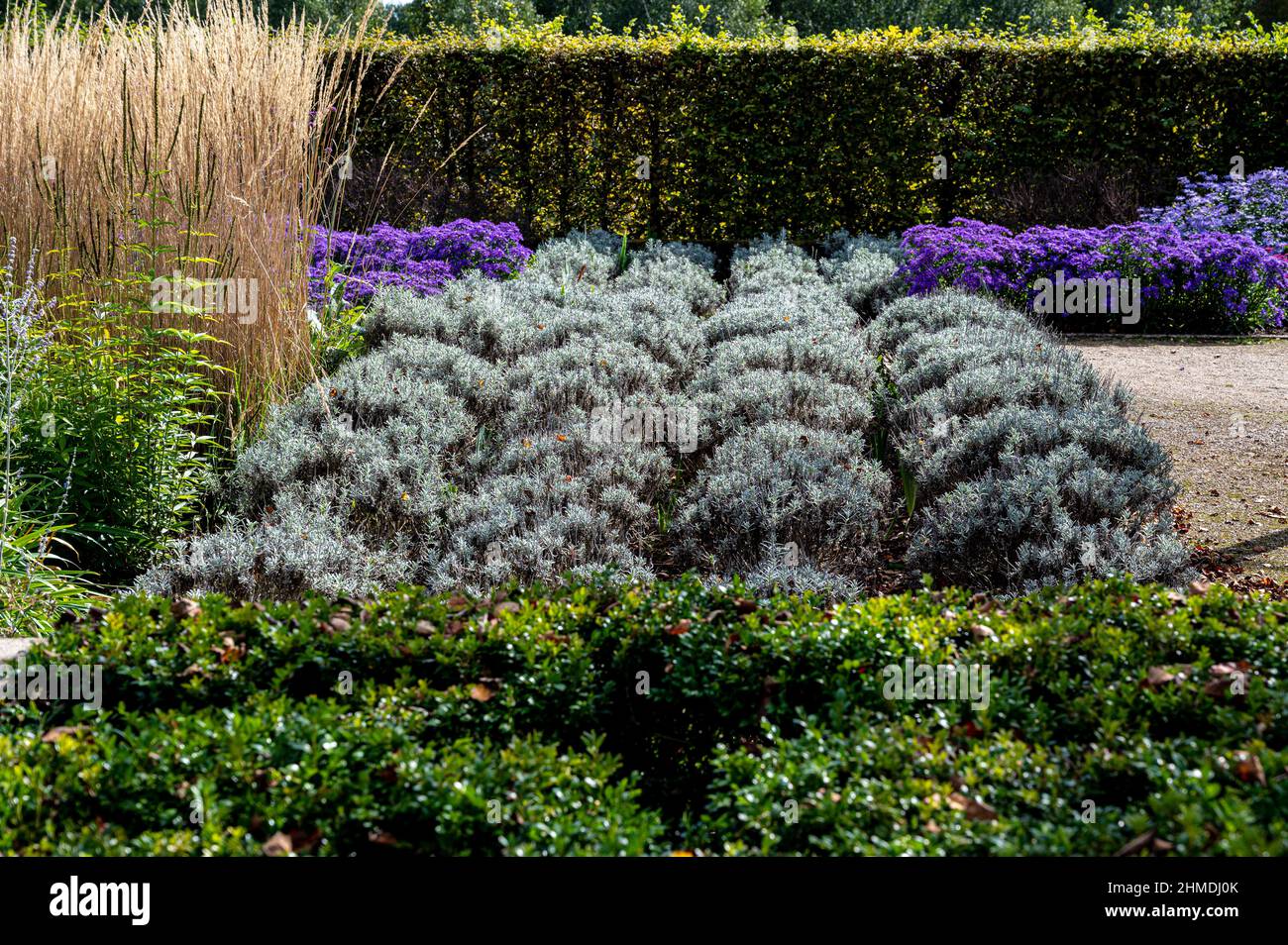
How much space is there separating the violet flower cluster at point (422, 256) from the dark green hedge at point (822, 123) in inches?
89.4

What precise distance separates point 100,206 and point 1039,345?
5.02m

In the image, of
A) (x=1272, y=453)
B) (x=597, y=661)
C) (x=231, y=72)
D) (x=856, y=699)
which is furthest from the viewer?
(x=1272, y=453)

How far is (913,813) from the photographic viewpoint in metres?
2.01

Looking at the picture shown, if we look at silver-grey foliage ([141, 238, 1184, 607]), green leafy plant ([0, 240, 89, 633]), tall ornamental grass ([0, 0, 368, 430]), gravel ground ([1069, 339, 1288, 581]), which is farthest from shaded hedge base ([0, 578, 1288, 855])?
tall ornamental grass ([0, 0, 368, 430])

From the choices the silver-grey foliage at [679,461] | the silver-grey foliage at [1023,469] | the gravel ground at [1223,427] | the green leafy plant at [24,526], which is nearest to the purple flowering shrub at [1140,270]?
the gravel ground at [1223,427]

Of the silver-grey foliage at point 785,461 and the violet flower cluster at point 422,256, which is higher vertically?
the violet flower cluster at point 422,256

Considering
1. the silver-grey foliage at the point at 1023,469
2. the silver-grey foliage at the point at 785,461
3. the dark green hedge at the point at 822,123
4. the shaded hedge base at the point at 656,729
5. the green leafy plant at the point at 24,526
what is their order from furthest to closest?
the dark green hedge at the point at 822,123 → the silver-grey foliage at the point at 785,461 → the silver-grey foliage at the point at 1023,469 → the green leafy plant at the point at 24,526 → the shaded hedge base at the point at 656,729

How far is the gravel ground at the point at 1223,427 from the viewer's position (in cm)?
479

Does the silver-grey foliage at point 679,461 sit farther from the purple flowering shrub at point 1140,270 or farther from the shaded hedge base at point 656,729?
the purple flowering shrub at point 1140,270

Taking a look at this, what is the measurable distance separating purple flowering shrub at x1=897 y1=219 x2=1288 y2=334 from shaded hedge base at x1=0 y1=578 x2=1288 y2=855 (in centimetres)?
650

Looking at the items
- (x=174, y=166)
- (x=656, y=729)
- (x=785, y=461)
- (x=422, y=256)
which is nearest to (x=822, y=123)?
(x=422, y=256)
